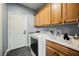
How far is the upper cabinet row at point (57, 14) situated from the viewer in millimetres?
1679

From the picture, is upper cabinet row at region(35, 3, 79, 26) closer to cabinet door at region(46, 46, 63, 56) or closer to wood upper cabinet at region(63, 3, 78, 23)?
wood upper cabinet at region(63, 3, 78, 23)

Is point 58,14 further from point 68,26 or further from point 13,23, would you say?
point 13,23

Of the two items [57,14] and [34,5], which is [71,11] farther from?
[34,5]

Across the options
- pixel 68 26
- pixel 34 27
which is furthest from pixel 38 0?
pixel 68 26

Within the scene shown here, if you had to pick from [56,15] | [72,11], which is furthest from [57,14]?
[72,11]

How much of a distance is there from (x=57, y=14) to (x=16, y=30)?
0.69 metres

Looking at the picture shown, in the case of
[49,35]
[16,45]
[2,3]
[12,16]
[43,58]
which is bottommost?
[43,58]

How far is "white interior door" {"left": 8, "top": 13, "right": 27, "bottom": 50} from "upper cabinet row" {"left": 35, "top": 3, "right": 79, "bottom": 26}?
0.67 ft

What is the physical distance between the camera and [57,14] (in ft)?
6.27

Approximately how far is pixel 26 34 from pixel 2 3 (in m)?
0.55

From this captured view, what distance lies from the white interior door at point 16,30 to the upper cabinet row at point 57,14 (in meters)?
0.20

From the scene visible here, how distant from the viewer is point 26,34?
5.73 ft

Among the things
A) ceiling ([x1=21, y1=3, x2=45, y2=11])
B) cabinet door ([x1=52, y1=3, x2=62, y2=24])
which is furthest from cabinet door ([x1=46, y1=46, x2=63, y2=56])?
ceiling ([x1=21, y1=3, x2=45, y2=11])

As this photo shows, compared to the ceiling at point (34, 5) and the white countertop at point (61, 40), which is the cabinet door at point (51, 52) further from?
the ceiling at point (34, 5)
